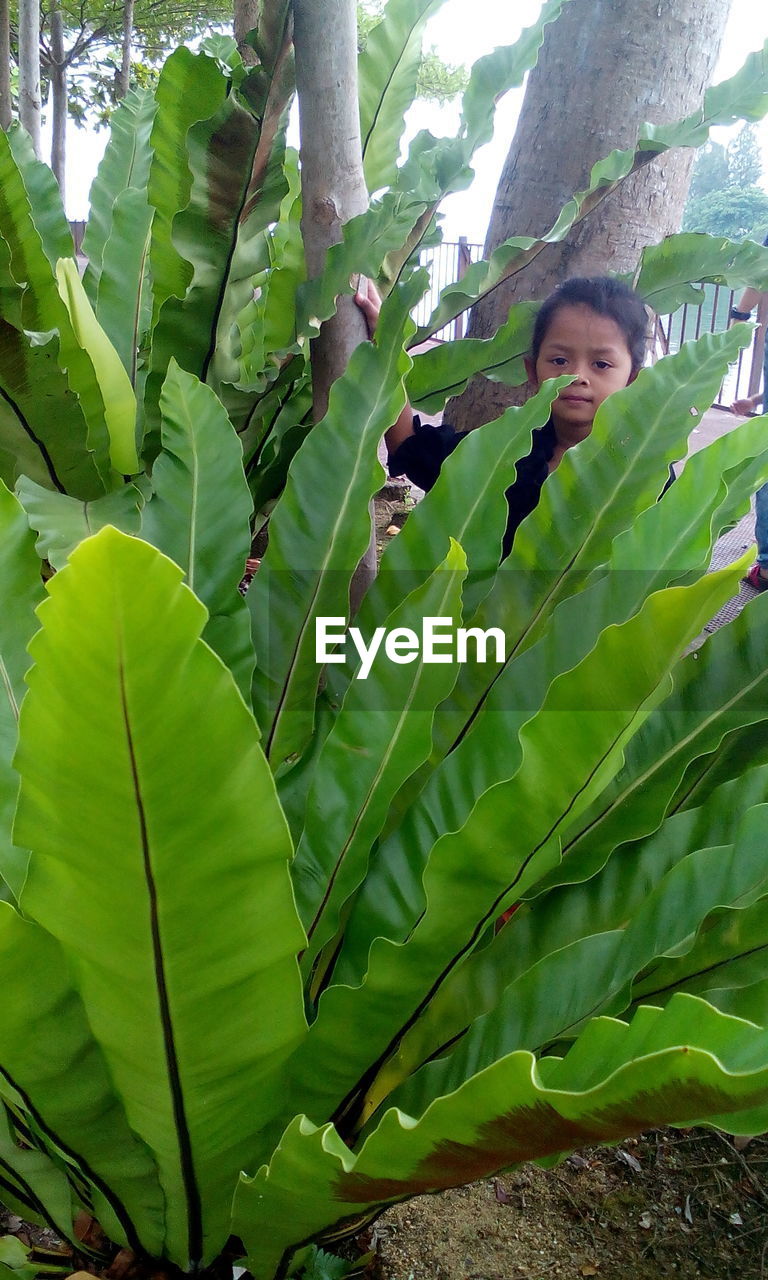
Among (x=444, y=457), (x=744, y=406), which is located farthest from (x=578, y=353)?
(x=744, y=406)

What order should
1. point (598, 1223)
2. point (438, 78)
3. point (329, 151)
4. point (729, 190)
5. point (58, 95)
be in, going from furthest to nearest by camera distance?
point (729, 190), point (438, 78), point (58, 95), point (329, 151), point (598, 1223)

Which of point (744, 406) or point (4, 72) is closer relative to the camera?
point (744, 406)

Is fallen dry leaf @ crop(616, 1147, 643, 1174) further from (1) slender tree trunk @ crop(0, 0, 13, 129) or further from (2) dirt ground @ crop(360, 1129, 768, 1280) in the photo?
(1) slender tree trunk @ crop(0, 0, 13, 129)

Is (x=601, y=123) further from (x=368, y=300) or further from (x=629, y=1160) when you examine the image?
(x=629, y=1160)

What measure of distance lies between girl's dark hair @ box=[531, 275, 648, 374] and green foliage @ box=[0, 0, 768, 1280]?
33 cm

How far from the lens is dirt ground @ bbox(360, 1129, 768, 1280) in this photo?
849 millimetres

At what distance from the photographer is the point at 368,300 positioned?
1.30m

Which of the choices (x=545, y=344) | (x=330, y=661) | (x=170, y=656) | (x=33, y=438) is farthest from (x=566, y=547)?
(x=33, y=438)

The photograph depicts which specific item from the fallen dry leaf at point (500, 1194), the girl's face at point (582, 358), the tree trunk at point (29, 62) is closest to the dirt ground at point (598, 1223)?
the fallen dry leaf at point (500, 1194)

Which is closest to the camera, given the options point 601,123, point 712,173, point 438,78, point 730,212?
point 601,123

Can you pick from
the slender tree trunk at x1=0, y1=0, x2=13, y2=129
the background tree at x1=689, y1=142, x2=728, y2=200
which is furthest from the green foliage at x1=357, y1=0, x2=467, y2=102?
the background tree at x1=689, y1=142, x2=728, y2=200

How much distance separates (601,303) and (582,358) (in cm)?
9

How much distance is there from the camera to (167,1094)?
597 millimetres

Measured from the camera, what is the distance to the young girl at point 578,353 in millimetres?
1390
